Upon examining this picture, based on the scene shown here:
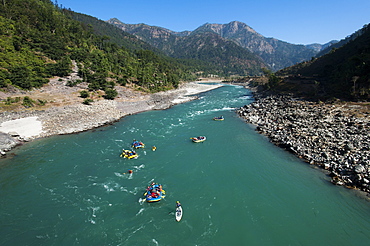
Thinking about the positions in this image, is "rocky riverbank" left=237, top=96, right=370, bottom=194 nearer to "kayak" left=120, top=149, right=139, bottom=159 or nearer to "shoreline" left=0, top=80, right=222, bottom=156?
"kayak" left=120, top=149, right=139, bottom=159

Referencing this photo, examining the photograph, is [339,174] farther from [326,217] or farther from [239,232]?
[239,232]

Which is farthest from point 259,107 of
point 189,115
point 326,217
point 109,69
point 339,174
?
point 109,69

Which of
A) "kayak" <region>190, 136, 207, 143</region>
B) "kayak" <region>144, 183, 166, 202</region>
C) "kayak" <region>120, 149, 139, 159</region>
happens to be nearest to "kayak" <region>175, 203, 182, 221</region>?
"kayak" <region>144, 183, 166, 202</region>

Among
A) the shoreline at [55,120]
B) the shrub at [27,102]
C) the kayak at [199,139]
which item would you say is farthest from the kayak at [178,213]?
the shrub at [27,102]

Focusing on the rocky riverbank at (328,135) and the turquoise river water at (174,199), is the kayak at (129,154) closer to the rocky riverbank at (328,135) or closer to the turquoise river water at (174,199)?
the turquoise river water at (174,199)

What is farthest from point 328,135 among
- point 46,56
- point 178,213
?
point 46,56

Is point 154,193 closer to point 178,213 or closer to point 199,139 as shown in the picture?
point 178,213
